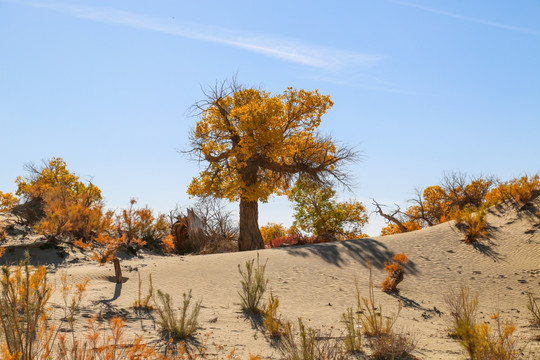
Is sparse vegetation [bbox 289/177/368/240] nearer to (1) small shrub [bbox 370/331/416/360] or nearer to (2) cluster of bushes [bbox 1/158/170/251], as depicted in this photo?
(2) cluster of bushes [bbox 1/158/170/251]

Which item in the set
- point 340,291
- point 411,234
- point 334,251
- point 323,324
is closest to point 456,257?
point 411,234

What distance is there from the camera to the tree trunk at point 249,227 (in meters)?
21.4

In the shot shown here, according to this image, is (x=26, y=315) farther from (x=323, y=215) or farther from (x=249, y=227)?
(x=323, y=215)

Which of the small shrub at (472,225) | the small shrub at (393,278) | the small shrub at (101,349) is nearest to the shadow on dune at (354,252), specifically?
the small shrub at (393,278)

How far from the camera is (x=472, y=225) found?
16.5 m

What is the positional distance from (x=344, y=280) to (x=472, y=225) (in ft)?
21.0

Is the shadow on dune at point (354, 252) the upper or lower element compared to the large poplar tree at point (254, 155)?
lower

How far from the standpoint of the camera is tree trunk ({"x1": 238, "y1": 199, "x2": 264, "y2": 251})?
21.4 m

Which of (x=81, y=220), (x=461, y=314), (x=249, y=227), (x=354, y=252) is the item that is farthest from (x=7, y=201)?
(x=461, y=314)

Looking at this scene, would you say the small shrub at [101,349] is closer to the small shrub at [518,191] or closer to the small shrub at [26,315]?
the small shrub at [26,315]

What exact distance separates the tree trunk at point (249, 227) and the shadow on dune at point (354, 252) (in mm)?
5224

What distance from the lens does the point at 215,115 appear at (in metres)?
21.7

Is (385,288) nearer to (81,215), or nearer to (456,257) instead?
(456,257)

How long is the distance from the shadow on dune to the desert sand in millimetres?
34
